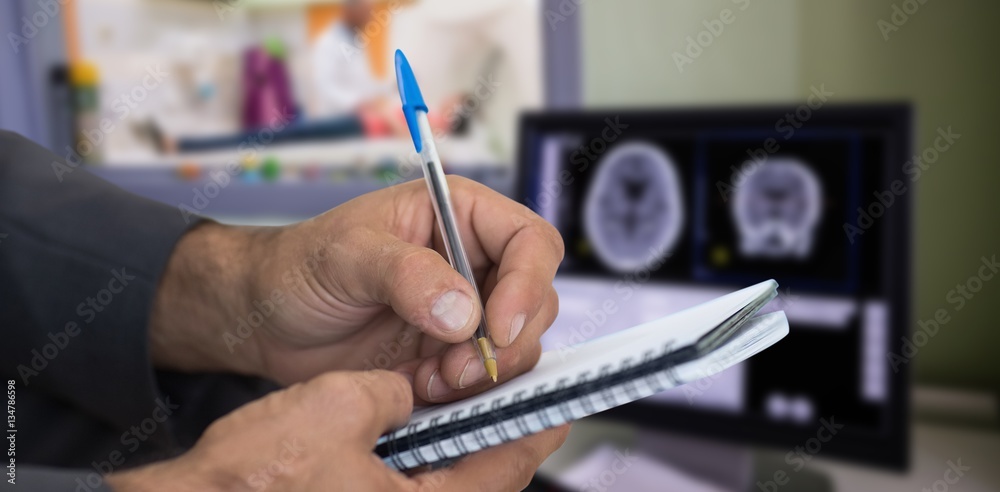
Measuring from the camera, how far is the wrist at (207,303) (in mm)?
585

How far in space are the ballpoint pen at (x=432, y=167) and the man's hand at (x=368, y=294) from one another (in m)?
0.01

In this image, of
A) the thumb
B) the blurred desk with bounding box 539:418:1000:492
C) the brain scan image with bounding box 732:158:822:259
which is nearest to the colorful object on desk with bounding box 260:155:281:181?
the blurred desk with bounding box 539:418:1000:492

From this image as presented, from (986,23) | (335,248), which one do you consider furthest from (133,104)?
(986,23)

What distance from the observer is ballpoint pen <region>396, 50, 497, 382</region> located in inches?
18.6

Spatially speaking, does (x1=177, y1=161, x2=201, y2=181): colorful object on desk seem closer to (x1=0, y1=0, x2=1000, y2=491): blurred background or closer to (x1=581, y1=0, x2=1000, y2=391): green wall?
(x1=0, y1=0, x2=1000, y2=491): blurred background

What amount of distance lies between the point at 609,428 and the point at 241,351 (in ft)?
1.85

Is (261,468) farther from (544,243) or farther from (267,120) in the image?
(267,120)

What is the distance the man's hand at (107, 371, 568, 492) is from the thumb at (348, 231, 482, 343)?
7 cm

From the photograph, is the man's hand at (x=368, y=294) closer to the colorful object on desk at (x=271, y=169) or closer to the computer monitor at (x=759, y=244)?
the computer monitor at (x=759, y=244)

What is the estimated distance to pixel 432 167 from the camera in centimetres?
49

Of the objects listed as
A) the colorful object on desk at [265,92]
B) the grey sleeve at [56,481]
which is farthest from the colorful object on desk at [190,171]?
the grey sleeve at [56,481]

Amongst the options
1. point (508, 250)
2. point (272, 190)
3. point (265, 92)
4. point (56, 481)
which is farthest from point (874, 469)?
point (265, 92)

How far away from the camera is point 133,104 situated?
1.51 m

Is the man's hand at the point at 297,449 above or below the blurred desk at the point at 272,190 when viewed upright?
above
